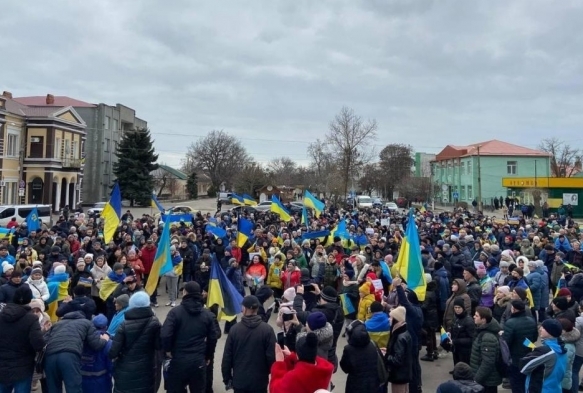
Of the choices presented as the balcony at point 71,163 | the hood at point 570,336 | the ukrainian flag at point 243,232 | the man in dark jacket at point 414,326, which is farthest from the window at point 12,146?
the hood at point 570,336

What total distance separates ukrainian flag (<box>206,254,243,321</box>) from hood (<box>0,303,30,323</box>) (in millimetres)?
2618

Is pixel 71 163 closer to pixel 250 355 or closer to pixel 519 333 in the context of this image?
pixel 250 355

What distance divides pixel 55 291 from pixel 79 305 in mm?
2411

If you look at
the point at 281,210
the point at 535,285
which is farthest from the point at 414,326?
the point at 281,210

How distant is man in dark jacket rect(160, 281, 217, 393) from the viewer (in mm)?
5355

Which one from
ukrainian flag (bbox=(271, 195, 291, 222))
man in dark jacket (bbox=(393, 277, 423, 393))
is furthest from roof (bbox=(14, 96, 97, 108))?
man in dark jacket (bbox=(393, 277, 423, 393))

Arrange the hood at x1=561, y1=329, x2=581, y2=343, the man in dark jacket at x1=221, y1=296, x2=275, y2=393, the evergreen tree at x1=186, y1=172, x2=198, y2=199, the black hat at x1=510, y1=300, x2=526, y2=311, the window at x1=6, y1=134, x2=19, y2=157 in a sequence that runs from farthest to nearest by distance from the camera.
Answer: the evergreen tree at x1=186, y1=172, x2=198, y2=199, the window at x1=6, y1=134, x2=19, y2=157, the black hat at x1=510, y1=300, x2=526, y2=311, the hood at x1=561, y1=329, x2=581, y2=343, the man in dark jacket at x1=221, y1=296, x2=275, y2=393

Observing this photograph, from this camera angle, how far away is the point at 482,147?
219 feet

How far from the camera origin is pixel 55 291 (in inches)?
310

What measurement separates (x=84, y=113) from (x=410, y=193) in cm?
4520

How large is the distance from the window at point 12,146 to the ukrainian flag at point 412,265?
4064cm

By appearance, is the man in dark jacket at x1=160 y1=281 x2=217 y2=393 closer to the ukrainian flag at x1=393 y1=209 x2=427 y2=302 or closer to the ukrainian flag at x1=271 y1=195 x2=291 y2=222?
the ukrainian flag at x1=393 y1=209 x2=427 y2=302

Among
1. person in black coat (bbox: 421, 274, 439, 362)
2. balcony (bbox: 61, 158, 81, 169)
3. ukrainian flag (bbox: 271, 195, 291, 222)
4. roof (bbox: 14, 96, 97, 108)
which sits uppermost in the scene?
roof (bbox: 14, 96, 97, 108)

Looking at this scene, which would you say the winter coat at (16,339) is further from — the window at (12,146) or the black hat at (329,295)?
the window at (12,146)
